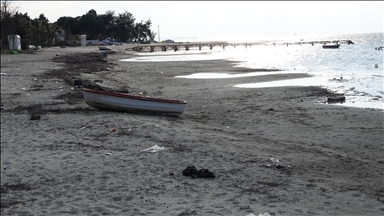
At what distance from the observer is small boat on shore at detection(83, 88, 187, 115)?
15008 mm

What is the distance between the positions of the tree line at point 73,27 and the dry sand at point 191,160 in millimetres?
48202

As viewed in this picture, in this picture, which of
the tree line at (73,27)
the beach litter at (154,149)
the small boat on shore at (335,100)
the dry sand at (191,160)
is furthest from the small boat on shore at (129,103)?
the tree line at (73,27)

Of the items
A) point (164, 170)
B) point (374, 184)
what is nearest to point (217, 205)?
point (164, 170)

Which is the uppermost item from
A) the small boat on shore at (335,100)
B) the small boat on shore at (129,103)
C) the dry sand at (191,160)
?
the small boat on shore at (129,103)

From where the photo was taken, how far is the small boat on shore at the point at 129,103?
49.2 feet

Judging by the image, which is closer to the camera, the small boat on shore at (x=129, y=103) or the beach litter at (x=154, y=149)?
the beach litter at (x=154, y=149)

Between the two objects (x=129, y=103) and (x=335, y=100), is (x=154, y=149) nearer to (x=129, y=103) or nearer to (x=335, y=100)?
(x=129, y=103)

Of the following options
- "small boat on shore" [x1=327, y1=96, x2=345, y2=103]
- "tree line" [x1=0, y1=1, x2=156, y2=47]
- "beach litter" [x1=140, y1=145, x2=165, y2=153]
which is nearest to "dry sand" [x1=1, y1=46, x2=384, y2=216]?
"beach litter" [x1=140, y1=145, x2=165, y2=153]

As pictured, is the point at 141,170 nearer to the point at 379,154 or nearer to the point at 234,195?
the point at 234,195

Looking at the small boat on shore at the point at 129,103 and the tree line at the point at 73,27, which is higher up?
the tree line at the point at 73,27

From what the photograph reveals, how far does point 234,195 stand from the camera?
7461mm

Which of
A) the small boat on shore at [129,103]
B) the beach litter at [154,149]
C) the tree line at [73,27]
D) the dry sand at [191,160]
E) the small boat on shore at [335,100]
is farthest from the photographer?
the tree line at [73,27]

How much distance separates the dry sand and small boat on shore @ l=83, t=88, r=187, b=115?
358 millimetres

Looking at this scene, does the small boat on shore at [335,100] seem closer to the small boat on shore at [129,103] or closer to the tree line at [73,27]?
→ the small boat on shore at [129,103]
